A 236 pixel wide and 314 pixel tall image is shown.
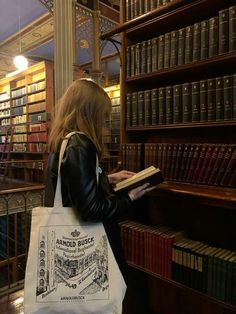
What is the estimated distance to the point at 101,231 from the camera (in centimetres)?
107

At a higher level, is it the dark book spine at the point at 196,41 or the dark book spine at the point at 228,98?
the dark book spine at the point at 196,41

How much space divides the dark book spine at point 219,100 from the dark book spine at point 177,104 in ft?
0.67

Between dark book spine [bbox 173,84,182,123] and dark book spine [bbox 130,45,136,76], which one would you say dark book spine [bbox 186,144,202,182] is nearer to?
dark book spine [bbox 173,84,182,123]

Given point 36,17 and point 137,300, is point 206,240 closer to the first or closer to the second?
point 137,300

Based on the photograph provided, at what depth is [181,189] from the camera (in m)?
1.39

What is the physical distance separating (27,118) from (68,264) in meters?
6.18

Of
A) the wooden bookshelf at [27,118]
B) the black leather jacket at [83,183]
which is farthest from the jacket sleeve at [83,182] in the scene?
the wooden bookshelf at [27,118]

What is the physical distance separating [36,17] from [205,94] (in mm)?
4356

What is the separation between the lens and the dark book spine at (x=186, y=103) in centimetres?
148

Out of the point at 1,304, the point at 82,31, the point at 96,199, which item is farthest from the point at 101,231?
the point at 82,31

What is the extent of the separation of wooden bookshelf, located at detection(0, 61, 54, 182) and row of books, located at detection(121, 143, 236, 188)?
14.4 ft

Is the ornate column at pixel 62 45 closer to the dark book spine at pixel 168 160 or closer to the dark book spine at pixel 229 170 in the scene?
the dark book spine at pixel 168 160

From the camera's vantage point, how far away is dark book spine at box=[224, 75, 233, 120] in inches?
52.4

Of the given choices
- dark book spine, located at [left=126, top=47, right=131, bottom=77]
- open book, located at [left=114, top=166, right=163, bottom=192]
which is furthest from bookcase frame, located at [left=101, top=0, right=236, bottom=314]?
open book, located at [left=114, top=166, right=163, bottom=192]
